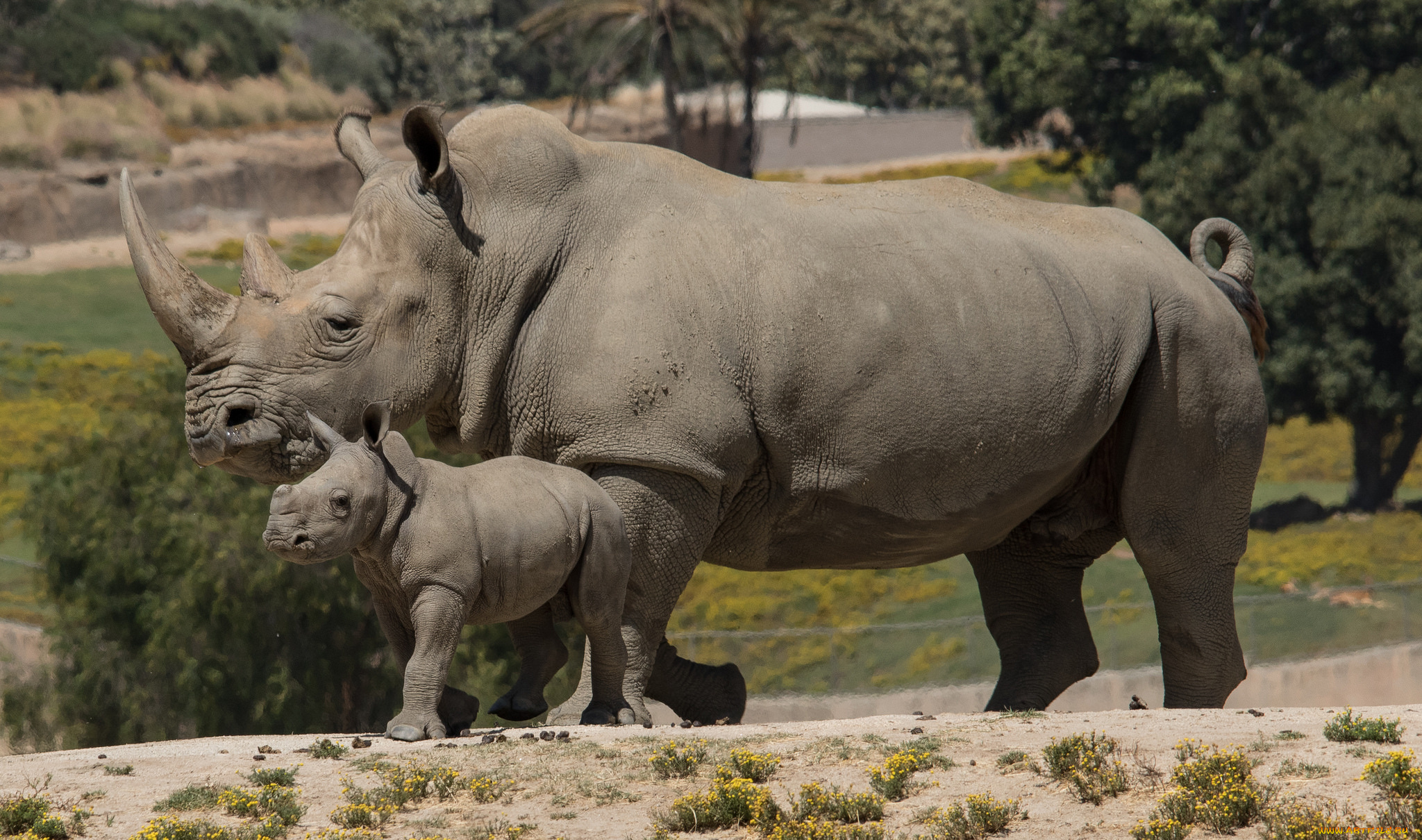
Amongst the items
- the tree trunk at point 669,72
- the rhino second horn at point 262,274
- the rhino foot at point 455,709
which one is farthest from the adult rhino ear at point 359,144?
the tree trunk at point 669,72

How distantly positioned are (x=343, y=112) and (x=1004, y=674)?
4.72 meters

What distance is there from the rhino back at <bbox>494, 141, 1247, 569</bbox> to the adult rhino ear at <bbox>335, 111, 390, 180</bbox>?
120 centimetres

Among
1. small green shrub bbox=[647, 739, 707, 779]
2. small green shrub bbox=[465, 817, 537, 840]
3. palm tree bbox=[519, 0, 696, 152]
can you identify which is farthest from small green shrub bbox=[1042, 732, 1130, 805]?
palm tree bbox=[519, 0, 696, 152]

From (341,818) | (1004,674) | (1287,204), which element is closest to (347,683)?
(1004,674)

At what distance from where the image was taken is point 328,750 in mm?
7086

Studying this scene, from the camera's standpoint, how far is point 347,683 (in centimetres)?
1862

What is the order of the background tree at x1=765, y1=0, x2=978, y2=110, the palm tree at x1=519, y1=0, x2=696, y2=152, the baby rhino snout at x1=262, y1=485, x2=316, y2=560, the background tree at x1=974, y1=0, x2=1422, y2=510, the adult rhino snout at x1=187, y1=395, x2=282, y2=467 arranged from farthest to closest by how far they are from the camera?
1. the background tree at x1=765, y1=0, x2=978, y2=110
2. the palm tree at x1=519, y1=0, x2=696, y2=152
3. the background tree at x1=974, y1=0, x2=1422, y2=510
4. the adult rhino snout at x1=187, y1=395, x2=282, y2=467
5. the baby rhino snout at x1=262, y1=485, x2=316, y2=560

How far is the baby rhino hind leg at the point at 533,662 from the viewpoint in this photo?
7.88 m

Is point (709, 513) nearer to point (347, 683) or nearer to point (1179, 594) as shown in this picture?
point (1179, 594)

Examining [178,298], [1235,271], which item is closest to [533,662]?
Result: [178,298]

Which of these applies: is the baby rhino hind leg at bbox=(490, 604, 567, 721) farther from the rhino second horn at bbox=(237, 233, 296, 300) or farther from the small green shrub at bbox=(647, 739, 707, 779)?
the rhino second horn at bbox=(237, 233, 296, 300)

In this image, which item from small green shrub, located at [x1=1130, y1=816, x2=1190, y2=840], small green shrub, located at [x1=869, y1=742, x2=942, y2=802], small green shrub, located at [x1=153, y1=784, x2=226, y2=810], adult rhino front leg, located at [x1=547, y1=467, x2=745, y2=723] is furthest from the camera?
adult rhino front leg, located at [x1=547, y1=467, x2=745, y2=723]

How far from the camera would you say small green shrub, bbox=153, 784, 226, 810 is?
6402 mm

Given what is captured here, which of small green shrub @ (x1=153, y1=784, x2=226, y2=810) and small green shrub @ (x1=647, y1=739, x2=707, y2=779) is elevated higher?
small green shrub @ (x1=647, y1=739, x2=707, y2=779)
